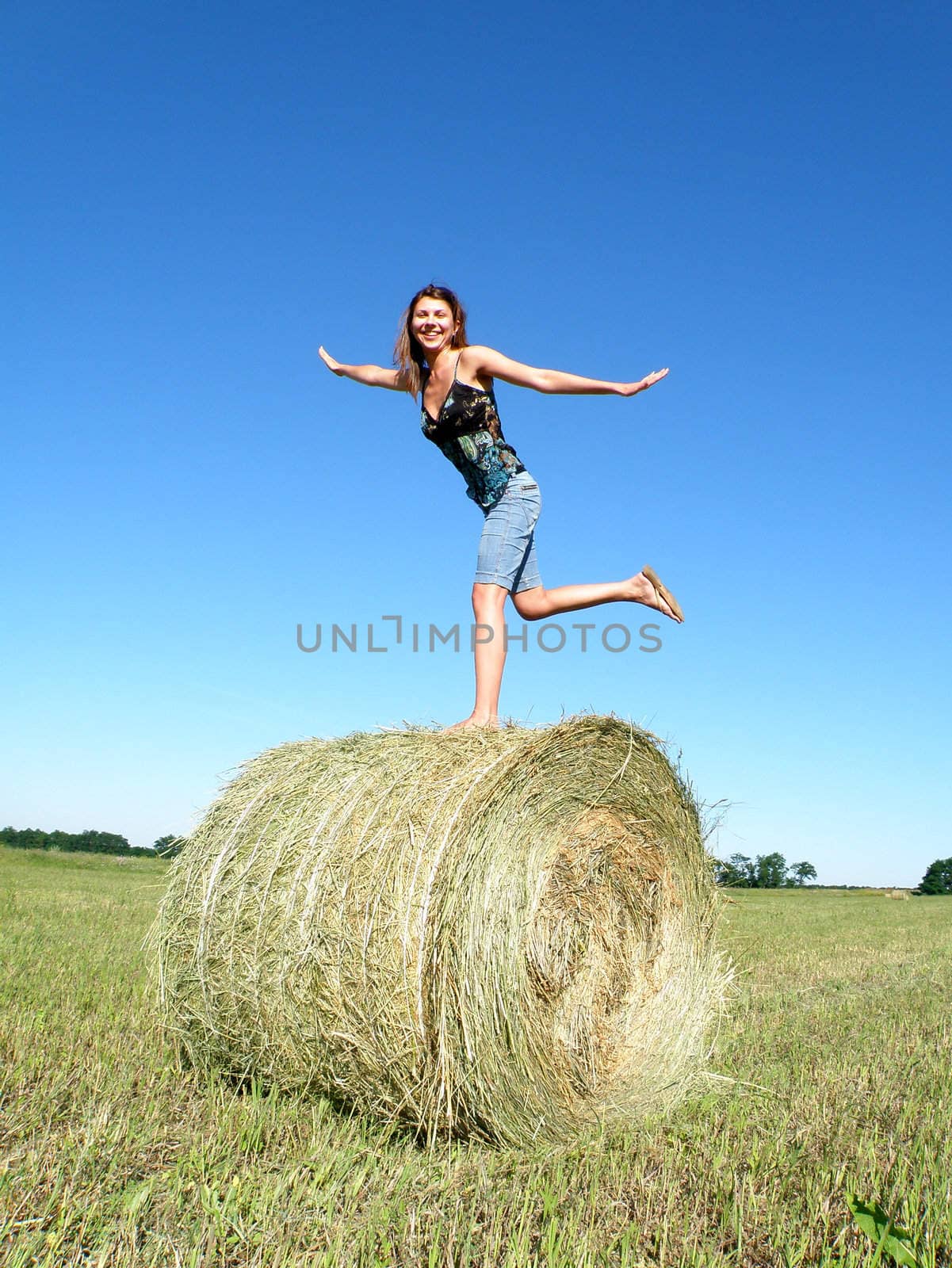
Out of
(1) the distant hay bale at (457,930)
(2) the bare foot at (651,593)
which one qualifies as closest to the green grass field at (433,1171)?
(1) the distant hay bale at (457,930)

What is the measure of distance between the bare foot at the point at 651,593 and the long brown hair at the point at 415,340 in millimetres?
1550

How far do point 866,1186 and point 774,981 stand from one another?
5.02 metres

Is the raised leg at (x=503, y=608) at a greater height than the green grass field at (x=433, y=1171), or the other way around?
the raised leg at (x=503, y=608)

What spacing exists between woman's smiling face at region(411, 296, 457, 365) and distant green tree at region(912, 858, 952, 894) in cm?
5652

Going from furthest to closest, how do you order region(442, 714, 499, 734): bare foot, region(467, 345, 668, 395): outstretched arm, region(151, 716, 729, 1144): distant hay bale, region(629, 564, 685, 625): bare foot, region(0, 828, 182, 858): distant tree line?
region(0, 828, 182, 858): distant tree line, region(629, 564, 685, 625): bare foot, region(467, 345, 668, 395): outstretched arm, region(442, 714, 499, 734): bare foot, region(151, 716, 729, 1144): distant hay bale

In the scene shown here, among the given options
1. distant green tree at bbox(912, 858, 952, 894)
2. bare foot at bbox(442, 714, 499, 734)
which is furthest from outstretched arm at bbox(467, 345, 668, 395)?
distant green tree at bbox(912, 858, 952, 894)

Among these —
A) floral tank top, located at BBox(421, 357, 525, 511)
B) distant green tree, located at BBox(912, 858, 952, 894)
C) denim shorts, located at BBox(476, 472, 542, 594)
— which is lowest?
distant green tree, located at BBox(912, 858, 952, 894)

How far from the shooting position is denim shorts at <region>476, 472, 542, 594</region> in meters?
4.87

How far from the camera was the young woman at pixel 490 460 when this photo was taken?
4.79 metres

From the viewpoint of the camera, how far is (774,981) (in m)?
7.80

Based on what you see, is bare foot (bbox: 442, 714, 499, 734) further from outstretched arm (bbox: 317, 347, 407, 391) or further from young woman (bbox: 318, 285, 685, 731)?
outstretched arm (bbox: 317, 347, 407, 391)

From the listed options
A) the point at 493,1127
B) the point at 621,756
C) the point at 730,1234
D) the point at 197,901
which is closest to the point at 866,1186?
the point at 730,1234

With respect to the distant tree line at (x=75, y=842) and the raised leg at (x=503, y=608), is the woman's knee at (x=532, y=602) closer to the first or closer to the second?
the raised leg at (x=503, y=608)

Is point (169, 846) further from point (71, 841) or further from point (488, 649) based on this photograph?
point (71, 841)
